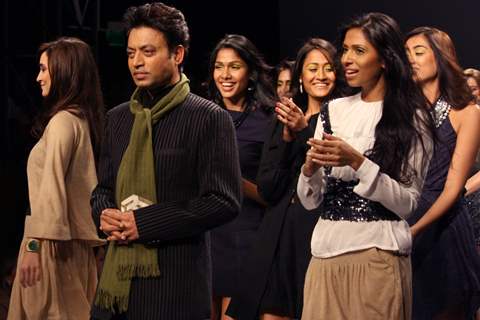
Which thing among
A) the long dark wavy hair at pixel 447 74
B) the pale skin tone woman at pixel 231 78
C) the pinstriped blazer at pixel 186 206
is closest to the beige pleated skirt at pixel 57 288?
the pinstriped blazer at pixel 186 206

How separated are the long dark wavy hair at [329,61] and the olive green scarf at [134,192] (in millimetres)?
1449

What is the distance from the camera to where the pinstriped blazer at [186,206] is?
269cm

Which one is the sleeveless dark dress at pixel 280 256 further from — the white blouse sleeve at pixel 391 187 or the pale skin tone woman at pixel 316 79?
the white blouse sleeve at pixel 391 187

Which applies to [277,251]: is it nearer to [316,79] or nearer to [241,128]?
[241,128]

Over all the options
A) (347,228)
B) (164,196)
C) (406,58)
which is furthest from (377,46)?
(164,196)

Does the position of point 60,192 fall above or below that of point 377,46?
below

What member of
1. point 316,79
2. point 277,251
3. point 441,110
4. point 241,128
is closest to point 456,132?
point 441,110

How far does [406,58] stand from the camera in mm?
2930

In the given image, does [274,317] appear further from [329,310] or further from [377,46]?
[377,46]

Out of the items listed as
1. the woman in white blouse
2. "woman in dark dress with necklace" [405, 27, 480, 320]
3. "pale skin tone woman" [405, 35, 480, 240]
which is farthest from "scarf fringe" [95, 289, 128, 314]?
"woman in dark dress with necklace" [405, 27, 480, 320]

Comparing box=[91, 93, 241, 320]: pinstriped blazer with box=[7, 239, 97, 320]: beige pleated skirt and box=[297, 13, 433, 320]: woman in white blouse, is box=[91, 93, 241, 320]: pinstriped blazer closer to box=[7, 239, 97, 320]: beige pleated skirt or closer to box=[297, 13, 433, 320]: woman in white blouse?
box=[297, 13, 433, 320]: woman in white blouse

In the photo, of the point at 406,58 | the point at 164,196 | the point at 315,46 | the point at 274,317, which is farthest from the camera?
the point at 315,46

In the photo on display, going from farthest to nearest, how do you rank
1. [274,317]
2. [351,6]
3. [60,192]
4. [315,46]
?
[351,6] → [315,46] → [274,317] → [60,192]

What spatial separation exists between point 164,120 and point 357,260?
0.68m
